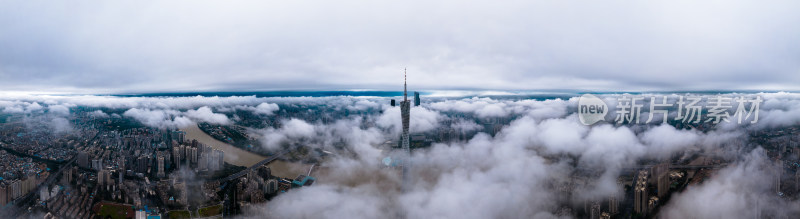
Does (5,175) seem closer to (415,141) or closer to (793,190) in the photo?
(415,141)

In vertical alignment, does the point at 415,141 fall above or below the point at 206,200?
above

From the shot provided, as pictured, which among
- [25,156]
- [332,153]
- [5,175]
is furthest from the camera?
[332,153]

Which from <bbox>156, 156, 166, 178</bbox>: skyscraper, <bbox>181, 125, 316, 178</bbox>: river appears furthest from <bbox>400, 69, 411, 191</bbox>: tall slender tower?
<bbox>156, 156, 166, 178</bbox>: skyscraper

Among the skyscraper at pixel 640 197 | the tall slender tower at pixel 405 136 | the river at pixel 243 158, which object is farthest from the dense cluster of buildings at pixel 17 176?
the skyscraper at pixel 640 197

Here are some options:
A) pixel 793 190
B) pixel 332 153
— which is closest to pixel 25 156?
pixel 332 153

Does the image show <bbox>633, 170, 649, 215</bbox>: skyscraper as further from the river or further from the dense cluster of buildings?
the dense cluster of buildings

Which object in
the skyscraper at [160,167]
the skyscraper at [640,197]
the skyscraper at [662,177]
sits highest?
the skyscraper at [160,167]

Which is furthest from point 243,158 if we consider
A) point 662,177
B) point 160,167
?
point 662,177

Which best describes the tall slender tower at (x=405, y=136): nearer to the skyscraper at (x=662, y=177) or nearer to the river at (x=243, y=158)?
the river at (x=243, y=158)

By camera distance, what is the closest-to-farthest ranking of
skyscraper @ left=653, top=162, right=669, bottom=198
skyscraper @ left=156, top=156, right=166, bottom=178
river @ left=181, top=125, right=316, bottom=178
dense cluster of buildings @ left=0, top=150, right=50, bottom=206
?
1. dense cluster of buildings @ left=0, top=150, right=50, bottom=206
2. skyscraper @ left=156, top=156, right=166, bottom=178
3. river @ left=181, top=125, right=316, bottom=178
4. skyscraper @ left=653, top=162, right=669, bottom=198

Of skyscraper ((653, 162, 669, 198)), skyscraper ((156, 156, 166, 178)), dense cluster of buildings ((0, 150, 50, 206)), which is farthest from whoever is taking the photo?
skyscraper ((653, 162, 669, 198))

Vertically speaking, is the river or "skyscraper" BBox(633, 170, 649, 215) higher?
the river
